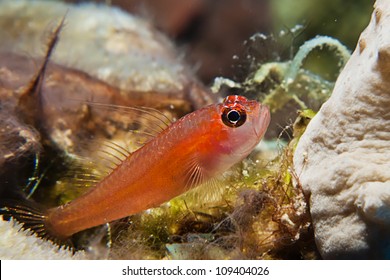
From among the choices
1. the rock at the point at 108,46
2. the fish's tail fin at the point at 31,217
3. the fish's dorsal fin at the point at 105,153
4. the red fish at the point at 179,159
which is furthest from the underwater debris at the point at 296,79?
the fish's tail fin at the point at 31,217

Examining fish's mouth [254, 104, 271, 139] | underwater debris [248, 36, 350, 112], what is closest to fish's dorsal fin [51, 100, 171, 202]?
fish's mouth [254, 104, 271, 139]

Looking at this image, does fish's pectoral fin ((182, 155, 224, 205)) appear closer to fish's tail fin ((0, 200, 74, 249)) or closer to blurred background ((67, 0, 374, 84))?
fish's tail fin ((0, 200, 74, 249))

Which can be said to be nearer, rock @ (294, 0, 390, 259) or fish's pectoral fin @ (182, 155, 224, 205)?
rock @ (294, 0, 390, 259)

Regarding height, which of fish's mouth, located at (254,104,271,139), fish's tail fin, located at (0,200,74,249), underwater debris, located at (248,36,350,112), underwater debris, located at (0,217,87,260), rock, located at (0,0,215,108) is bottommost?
underwater debris, located at (0,217,87,260)

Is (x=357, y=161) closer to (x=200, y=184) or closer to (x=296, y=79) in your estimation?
(x=200, y=184)

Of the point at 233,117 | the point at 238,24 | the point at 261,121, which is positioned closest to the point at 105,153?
the point at 233,117

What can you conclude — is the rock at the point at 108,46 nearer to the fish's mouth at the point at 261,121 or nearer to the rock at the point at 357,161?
the fish's mouth at the point at 261,121

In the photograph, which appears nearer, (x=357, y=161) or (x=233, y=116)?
(x=357, y=161)
